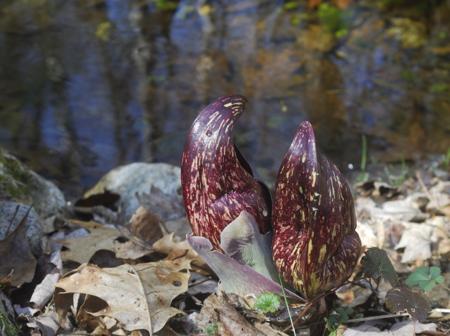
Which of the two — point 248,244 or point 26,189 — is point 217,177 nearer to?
point 248,244

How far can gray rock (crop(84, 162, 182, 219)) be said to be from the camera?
4474 mm

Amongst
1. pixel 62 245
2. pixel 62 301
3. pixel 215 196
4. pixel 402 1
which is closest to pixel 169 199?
pixel 62 245

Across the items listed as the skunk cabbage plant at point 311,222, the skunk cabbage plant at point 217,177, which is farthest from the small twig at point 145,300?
the skunk cabbage plant at point 311,222

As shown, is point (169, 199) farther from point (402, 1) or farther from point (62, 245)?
point (402, 1)

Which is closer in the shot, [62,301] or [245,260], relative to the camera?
[245,260]

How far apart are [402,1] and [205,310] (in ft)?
27.8

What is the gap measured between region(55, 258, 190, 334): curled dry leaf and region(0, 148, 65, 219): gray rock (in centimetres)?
111

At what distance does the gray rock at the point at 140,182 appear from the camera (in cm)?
447

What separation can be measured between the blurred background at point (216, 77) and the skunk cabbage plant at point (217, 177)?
361cm

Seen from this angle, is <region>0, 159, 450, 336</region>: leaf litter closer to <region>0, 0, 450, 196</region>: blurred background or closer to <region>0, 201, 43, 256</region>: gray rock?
<region>0, 201, 43, 256</region>: gray rock

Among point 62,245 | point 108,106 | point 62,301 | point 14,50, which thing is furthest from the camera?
point 14,50

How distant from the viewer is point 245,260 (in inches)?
89.7

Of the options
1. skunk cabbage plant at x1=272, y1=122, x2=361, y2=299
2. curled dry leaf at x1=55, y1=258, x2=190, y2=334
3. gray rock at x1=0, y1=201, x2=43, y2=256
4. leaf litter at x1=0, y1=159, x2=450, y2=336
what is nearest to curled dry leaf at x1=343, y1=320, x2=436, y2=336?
leaf litter at x1=0, y1=159, x2=450, y2=336

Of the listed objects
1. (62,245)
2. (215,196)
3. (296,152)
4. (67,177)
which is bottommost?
(67,177)
